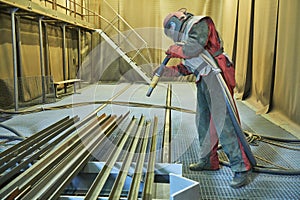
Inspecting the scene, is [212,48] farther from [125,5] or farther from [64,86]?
[125,5]

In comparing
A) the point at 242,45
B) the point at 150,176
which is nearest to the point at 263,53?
the point at 242,45

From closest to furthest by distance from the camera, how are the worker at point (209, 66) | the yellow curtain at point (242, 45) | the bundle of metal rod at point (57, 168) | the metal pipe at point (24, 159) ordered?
the bundle of metal rod at point (57, 168), the metal pipe at point (24, 159), the worker at point (209, 66), the yellow curtain at point (242, 45)

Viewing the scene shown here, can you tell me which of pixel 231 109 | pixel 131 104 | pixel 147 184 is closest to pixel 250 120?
pixel 131 104

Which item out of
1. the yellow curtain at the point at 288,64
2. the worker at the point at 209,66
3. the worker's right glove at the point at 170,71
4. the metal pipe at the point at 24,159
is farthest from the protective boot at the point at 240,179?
the yellow curtain at the point at 288,64

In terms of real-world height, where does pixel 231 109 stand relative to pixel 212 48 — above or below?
below

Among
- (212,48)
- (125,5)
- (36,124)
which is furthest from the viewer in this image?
(125,5)

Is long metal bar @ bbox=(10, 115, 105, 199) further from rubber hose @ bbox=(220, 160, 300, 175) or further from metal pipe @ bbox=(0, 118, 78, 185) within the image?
rubber hose @ bbox=(220, 160, 300, 175)

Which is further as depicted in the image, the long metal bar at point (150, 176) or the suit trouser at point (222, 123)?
the suit trouser at point (222, 123)

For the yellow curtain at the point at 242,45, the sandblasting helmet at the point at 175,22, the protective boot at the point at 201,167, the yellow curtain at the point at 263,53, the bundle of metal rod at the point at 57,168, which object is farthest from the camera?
the yellow curtain at the point at 242,45

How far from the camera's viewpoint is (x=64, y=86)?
6.19 meters

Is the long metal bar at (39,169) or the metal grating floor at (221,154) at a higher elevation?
the long metal bar at (39,169)

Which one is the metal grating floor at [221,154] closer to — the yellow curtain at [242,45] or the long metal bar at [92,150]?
the long metal bar at [92,150]

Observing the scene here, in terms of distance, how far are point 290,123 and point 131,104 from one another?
7.28 ft

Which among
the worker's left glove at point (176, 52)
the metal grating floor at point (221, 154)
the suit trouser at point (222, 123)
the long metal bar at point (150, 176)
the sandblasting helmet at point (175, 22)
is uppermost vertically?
the sandblasting helmet at point (175, 22)
